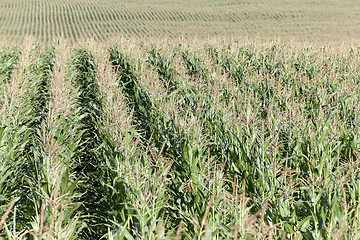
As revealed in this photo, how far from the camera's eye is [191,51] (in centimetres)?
1230

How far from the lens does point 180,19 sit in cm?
4628

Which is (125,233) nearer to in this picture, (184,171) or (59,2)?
(184,171)

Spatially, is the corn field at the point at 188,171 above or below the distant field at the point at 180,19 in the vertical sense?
above

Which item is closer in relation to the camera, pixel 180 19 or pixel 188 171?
pixel 188 171

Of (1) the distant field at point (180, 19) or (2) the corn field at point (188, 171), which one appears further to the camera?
(1) the distant field at point (180, 19)

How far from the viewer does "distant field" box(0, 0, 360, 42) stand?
38531mm

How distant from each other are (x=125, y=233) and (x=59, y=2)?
5849 centimetres

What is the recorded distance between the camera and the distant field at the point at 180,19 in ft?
126

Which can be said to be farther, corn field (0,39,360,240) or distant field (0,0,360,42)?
distant field (0,0,360,42)

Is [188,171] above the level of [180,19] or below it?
above

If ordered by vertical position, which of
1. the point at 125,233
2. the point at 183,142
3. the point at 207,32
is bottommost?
the point at 207,32

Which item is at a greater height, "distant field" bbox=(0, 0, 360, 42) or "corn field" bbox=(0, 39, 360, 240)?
"corn field" bbox=(0, 39, 360, 240)

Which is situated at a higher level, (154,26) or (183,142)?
(183,142)

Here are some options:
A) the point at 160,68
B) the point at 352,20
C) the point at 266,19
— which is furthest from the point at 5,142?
the point at 352,20
